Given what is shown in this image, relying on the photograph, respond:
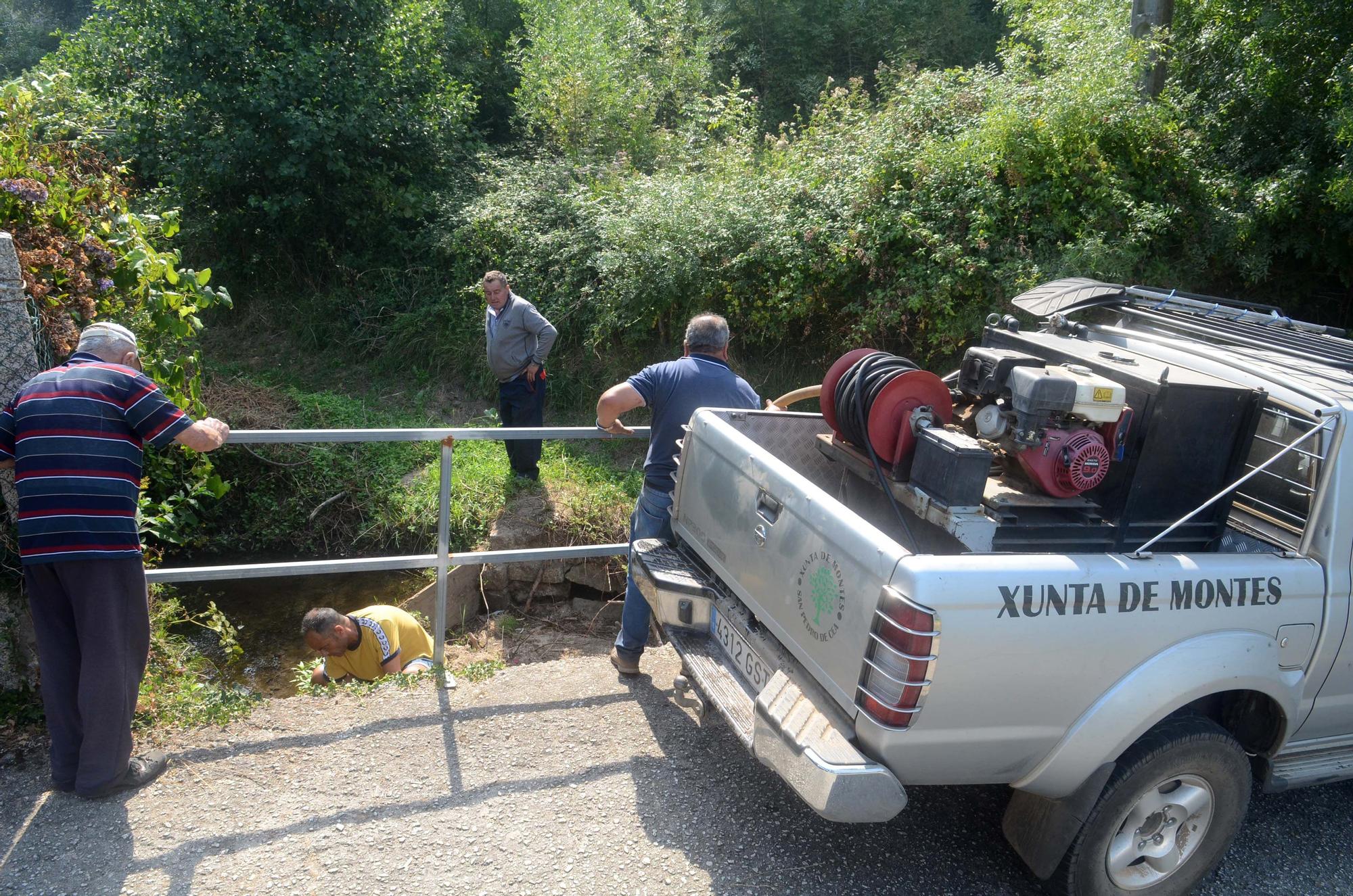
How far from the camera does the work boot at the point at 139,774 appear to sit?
11.3 feet

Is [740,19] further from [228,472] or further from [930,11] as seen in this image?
[228,472]

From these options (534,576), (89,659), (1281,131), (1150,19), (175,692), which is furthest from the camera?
(1150,19)

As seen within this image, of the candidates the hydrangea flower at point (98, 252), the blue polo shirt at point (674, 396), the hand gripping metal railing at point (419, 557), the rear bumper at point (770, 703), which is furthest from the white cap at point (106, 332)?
the rear bumper at point (770, 703)

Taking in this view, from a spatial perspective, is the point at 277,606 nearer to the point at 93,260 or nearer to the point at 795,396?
the point at 93,260

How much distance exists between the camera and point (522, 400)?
7.80 metres

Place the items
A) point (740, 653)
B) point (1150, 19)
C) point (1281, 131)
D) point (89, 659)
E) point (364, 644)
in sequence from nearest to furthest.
A: point (89, 659)
point (740, 653)
point (364, 644)
point (1281, 131)
point (1150, 19)

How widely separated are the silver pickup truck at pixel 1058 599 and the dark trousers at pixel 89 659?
2120 mm

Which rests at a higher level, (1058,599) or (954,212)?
(954,212)

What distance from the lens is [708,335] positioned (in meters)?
4.68

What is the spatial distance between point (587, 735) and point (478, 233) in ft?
27.3

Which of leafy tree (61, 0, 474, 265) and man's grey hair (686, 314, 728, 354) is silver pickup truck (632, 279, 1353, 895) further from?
leafy tree (61, 0, 474, 265)

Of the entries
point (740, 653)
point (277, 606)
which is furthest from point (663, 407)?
point (277, 606)

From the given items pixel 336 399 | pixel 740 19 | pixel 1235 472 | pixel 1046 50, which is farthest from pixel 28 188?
pixel 740 19

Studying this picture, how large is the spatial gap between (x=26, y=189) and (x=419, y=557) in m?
2.32
